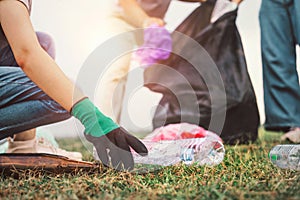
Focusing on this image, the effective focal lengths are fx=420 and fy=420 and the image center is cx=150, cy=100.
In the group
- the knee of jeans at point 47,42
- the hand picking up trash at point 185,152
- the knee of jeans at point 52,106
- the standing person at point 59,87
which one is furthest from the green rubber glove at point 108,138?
the knee of jeans at point 47,42

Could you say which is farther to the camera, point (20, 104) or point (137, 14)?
point (137, 14)

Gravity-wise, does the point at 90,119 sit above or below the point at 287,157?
above

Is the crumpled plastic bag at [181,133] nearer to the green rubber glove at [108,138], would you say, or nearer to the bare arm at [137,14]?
the bare arm at [137,14]

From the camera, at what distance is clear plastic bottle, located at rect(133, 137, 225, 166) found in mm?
1235

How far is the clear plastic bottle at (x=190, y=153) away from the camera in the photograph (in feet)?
4.05

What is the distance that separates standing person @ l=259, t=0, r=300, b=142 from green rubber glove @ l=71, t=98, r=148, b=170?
4.26ft

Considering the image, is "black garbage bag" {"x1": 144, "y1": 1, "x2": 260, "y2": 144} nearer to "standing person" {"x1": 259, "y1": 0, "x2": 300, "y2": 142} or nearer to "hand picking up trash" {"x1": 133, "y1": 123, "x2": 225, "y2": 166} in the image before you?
"standing person" {"x1": 259, "y1": 0, "x2": 300, "y2": 142}

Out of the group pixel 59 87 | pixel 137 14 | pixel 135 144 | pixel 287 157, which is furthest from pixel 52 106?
pixel 137 14

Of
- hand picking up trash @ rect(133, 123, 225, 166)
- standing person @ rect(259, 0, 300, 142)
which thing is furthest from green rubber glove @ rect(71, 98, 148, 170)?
standing person @ rect(259, 0, 300, 142)

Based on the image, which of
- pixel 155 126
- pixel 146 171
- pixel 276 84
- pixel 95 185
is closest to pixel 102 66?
pixel 155 126

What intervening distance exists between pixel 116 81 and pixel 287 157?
1.06m

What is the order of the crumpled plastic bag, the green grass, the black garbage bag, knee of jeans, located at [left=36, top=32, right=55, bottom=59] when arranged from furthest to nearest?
the black garbage bag
the crumpled plastic bag
knee of jeans, located at [left=36, top=32, right=55, bottom=59]
the green grass

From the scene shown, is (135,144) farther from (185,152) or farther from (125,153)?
(185,152)

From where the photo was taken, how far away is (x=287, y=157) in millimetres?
1099
